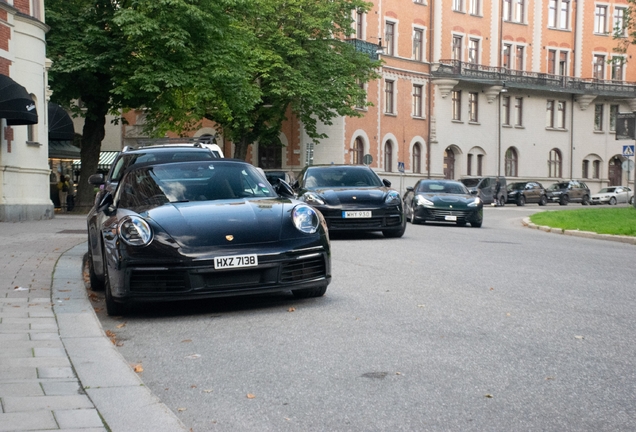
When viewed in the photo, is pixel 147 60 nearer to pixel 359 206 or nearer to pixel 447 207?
pixel 447 207

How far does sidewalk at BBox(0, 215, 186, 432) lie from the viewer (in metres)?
4.32

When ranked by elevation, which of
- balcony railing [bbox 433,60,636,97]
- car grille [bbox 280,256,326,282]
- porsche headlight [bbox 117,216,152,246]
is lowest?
car grille [bbox 280,256,326,282]

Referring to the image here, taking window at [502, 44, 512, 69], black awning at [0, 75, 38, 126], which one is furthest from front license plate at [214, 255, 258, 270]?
window at [502, 44, 512, 69]

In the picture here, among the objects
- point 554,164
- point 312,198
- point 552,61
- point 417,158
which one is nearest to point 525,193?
point 417,158

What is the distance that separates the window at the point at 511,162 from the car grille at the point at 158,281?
61.0m

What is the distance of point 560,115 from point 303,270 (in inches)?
2591

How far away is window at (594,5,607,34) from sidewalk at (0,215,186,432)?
69038 mm

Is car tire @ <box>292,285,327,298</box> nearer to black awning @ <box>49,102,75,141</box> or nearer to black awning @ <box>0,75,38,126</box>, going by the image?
black awning @ <box>0,75,38,126</box>

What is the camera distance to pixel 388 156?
5959 centimetres

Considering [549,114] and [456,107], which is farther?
[549,114]

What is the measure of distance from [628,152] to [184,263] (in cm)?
2831

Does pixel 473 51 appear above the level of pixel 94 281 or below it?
above

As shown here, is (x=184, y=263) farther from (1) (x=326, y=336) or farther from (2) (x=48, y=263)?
(2) (x=48, y=263)

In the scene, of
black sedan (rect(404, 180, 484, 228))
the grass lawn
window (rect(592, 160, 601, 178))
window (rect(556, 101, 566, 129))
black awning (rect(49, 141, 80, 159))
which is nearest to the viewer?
the grass lawn
